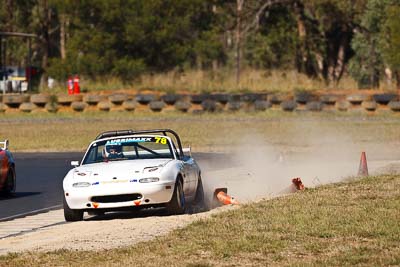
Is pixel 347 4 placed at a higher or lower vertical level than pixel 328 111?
higher

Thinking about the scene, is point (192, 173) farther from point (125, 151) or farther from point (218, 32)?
point (218, 32)

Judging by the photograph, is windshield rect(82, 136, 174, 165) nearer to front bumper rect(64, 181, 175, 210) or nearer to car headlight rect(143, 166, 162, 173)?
car headlight rect(143, 166, 162, 173)

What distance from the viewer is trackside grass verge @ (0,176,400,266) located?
1040 centimetres

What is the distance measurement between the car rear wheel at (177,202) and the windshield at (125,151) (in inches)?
36.7

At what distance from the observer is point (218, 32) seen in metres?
65.8

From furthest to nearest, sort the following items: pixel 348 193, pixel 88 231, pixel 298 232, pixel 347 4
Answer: pixel 347 4 → pixel 348 193 → pixel 88 231 → pixel 298 232

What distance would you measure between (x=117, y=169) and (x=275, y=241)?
4.50 m

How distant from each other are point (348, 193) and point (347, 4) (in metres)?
47.3

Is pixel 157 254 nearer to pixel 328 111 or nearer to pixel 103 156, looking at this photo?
pixel 103 156

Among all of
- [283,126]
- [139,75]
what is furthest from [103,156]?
[139,75]

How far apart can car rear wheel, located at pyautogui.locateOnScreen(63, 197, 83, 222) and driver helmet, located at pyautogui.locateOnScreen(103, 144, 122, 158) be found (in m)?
1.37

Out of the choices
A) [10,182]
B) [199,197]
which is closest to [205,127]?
[10,182]

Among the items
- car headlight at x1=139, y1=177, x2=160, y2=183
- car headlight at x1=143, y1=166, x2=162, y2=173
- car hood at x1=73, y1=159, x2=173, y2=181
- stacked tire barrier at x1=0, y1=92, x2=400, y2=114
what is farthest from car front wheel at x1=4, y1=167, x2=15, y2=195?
stacked tire barrier at x1=0, y1=92, x2=400, y2=114

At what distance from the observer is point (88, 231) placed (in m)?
13.5
